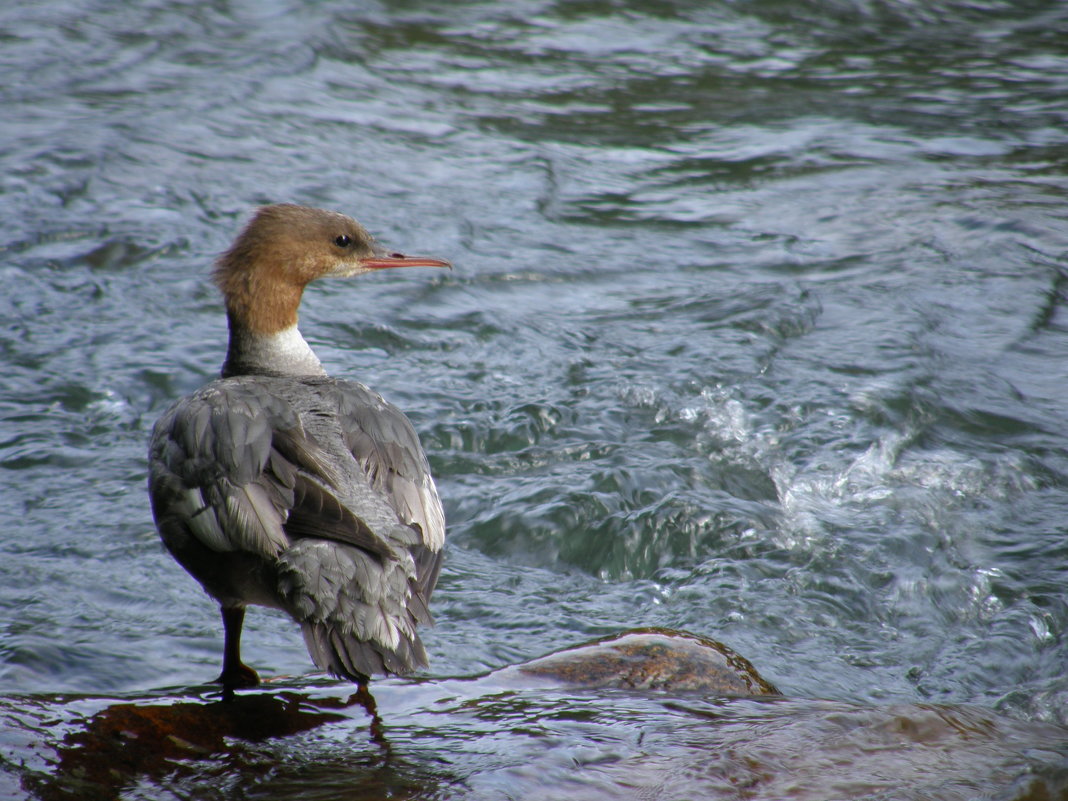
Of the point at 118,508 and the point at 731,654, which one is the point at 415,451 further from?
the point at 118,508

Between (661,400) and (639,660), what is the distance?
2638 millimetres

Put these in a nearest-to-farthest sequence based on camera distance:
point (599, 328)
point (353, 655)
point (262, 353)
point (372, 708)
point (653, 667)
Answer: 1. point (353, 655)
2. point (372, 708)
3. point (653, 667)
4. point (262, 353)
5. point (599, 328)

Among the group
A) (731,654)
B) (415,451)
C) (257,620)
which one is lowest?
(257,620)

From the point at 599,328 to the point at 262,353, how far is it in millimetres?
2852

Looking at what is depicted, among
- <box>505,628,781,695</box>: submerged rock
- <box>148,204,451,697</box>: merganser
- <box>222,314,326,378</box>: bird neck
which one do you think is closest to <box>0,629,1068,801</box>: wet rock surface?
<box>505,628,781,695</box>: submerged rock

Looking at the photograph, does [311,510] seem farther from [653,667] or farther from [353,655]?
[653,667]

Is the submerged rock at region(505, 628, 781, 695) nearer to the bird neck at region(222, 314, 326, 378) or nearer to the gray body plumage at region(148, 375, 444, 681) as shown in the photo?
the gray body plumage at region(148, 375, 444, 681)

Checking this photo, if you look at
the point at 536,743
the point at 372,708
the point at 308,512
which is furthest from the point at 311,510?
the point at 536,743

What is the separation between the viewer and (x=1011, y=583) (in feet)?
16.0

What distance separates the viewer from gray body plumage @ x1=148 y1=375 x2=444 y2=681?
10.6 feet

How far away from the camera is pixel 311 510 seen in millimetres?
3424

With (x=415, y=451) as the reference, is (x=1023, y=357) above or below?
below

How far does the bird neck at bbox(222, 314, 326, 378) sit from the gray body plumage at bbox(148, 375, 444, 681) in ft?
1.50

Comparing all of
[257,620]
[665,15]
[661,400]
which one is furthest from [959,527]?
[665,15]
